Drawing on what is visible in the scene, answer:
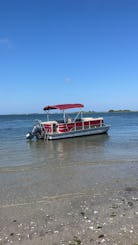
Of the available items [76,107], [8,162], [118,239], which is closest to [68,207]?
[118,239]

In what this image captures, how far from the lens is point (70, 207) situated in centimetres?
809

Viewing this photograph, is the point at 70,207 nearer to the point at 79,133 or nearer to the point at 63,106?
the point at 79,133

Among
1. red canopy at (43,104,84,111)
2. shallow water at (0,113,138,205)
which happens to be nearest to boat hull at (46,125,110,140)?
red canopy at (43,104,84,111)

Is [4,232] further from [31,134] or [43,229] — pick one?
[31,134]

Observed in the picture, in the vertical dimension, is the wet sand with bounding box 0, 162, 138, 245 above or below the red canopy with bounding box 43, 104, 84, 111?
below

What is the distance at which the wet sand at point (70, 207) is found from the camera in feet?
20.6

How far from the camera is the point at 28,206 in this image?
8.35 metres

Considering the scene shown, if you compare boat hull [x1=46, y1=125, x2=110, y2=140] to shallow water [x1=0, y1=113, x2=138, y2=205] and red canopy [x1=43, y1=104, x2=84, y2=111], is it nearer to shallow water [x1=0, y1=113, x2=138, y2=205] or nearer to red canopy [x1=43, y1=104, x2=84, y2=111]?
red canopy [x1=43, y1=104, x2=84, y2=111]

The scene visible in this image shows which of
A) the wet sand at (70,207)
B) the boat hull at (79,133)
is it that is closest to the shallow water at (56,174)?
the wet sand at (70,207)

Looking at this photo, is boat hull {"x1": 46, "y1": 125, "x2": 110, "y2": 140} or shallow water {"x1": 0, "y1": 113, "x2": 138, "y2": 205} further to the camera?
boat hull {"x1": 46, "y1": 125, "x2": 110, "y2": 140}

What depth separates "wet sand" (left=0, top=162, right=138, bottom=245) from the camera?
628 cm

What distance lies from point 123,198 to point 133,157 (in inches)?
324

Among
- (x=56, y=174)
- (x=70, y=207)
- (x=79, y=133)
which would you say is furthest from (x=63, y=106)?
(x=70, y=207)

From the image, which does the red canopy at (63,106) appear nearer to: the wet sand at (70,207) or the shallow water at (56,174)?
the shallow water at (56,174)
